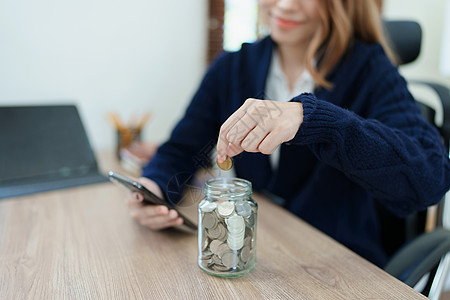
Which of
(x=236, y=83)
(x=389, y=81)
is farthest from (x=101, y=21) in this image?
(x=389, y=81)

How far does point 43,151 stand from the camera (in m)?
1.06

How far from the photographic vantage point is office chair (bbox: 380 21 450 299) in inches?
27.9

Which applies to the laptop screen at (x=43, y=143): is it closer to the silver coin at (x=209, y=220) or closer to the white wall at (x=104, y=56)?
the white wall at (x=104, y=56)

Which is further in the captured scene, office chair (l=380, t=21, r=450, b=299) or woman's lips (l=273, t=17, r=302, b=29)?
woman's lips (l=273, t=17, r=302, b=29)

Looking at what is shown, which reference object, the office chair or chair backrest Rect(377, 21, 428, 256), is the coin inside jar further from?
chair backrest Rect(377, 21, 428, 256)

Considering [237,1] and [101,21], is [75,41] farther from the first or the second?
[237,1]

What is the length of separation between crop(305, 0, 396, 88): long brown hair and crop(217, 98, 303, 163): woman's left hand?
1.33 feet

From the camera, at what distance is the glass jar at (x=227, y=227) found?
550 millimetres

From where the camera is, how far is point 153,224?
0.74 meters

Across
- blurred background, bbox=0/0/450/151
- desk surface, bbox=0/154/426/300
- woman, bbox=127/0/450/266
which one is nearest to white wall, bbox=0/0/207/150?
blurred background, bbox=0/0/450/151

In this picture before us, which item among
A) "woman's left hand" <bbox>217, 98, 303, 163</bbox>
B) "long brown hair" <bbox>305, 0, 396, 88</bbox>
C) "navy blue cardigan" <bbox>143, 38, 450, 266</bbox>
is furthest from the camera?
"long brown hair" <bbox>305, 0, 396, 88</bbox>

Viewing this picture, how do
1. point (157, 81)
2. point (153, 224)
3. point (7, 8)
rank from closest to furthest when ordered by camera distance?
point (153, 224), point (7, 8), point (157, 81)

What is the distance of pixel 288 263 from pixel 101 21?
45.9 inches

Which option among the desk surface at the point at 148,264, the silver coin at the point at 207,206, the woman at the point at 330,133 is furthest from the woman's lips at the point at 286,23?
the silver coin at the point at 207,206
